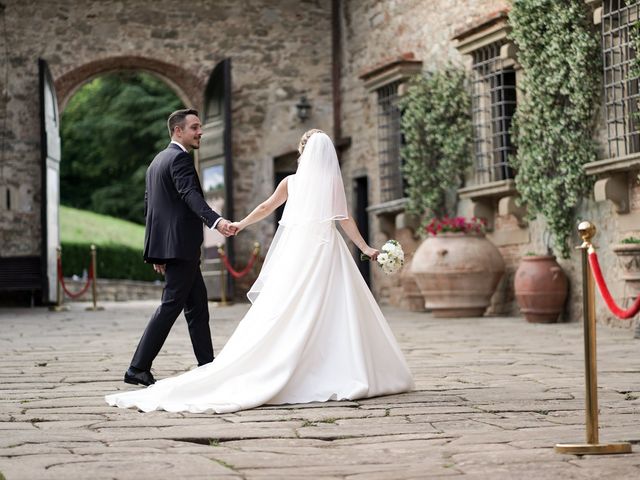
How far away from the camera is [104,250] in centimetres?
2577

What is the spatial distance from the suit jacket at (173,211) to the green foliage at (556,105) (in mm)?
5443

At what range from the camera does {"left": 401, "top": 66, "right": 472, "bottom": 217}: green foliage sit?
13.8 m

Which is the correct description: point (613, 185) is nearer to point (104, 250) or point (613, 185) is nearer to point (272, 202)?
point (272, 202)

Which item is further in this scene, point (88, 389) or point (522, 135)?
point (522, 135)

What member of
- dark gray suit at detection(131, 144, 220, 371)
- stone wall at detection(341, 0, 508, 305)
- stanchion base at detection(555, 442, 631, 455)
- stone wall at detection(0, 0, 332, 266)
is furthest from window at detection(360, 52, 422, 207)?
stanchion base at detection(555, 442, 631, 455)

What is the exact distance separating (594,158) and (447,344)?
280 cm

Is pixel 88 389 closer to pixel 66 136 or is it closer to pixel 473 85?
pixel 473 85

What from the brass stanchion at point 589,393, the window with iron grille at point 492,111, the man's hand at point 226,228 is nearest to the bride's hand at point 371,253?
the man's hand at point 226,228

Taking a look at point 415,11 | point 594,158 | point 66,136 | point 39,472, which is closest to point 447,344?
point 594,158

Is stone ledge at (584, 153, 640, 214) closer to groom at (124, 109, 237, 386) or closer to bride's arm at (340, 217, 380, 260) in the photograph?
bride's arm at (340, 217, 380, 260)

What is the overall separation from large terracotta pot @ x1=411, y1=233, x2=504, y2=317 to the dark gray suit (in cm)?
628

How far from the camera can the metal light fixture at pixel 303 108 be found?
18031 millimetres

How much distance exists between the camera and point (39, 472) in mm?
3975

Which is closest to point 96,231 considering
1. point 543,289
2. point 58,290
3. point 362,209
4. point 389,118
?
point 58,290
